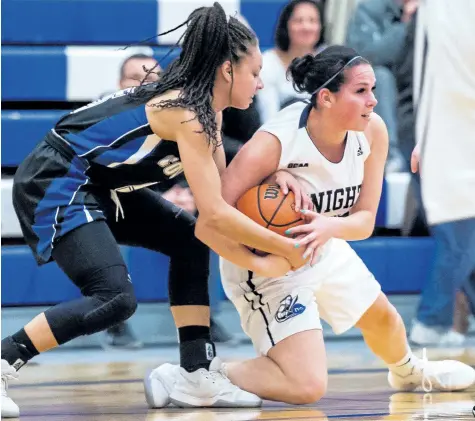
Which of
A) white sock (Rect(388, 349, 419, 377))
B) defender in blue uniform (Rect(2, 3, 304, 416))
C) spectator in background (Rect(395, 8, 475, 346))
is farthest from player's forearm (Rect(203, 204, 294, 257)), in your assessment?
spectator in background (Rect(395, 8, 475, 346))

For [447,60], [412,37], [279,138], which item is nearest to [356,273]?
[279,138]

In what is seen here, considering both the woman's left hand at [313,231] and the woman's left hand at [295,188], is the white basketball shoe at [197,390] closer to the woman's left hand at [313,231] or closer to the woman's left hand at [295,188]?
the woman's left hand at [313,231]

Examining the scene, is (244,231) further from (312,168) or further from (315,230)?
(312,168)

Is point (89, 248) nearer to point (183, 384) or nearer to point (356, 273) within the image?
point (183, 384)

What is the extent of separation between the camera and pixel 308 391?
3516mm

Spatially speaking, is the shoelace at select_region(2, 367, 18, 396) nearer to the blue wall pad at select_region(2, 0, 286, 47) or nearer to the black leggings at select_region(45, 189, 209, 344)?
the black leggings at select_region(45, 189, 209, 344)

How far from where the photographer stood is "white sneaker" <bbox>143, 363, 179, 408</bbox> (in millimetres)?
3594

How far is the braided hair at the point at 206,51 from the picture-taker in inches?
131

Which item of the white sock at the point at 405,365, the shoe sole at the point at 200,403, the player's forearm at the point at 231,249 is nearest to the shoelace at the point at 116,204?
the player's forearm at the point at 231,249

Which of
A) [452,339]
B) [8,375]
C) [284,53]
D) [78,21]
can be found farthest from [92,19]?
[8,375]

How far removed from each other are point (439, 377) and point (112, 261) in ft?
4.32

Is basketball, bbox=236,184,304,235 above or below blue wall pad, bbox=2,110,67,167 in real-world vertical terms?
above

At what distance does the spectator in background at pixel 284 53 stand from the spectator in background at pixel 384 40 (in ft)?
2.00

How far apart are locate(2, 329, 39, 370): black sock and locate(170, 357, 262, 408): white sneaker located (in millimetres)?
546
